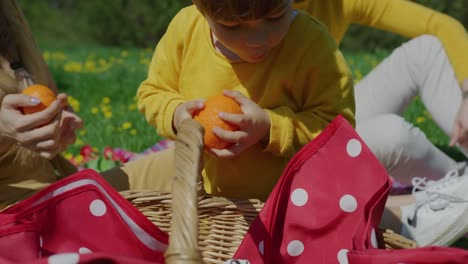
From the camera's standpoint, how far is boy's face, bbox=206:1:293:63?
1268mm

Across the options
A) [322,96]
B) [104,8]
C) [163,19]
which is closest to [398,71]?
[322,96]

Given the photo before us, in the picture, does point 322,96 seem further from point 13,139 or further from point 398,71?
point 398,71

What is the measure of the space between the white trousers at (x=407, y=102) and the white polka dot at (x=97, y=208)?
1.05m

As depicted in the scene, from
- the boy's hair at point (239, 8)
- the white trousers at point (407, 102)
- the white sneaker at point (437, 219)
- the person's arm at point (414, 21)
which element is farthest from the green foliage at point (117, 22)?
the boy's hair at point (239, 8)

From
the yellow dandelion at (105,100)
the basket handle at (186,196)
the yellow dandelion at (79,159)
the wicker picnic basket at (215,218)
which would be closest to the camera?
the basket handle at (186,196)

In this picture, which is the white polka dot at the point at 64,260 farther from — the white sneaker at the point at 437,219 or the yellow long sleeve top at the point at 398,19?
the yellow long sleeve top at the point at 398,19

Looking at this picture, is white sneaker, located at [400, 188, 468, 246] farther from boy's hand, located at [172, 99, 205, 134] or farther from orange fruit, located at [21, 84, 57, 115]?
orange fruit, located at [21, 84, 57, 115]

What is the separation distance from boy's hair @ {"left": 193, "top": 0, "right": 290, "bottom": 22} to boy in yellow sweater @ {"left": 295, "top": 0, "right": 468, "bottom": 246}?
0.77 metres

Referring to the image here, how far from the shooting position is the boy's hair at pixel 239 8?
3.98ft

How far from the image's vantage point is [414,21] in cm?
230

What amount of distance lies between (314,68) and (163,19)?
863 centimetres

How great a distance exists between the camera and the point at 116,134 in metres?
3.21

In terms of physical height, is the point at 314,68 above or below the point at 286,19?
below

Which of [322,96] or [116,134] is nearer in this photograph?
[322,96]
